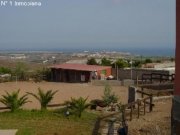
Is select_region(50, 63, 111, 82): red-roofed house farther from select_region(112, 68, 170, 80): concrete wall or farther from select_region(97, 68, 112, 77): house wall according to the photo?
select_region(112, 68, 170, 80): concrete wall

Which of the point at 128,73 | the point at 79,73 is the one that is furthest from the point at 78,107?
the point at 79,73

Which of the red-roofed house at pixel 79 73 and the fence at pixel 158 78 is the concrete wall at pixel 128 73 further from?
the fence at pixel 158 78

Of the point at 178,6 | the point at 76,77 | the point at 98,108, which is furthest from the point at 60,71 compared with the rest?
the point at 178,6

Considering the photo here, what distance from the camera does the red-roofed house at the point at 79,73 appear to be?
37.1 m

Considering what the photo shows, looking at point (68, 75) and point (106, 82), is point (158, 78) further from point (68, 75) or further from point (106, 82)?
point (68, 75)

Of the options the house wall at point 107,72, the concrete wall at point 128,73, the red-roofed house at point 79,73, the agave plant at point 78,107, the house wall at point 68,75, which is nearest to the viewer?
the agave plant at point 78,107

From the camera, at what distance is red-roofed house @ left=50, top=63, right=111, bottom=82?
3706 centimetres

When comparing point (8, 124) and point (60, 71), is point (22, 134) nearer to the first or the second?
point (8, 124)

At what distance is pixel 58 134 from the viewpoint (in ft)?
38.0

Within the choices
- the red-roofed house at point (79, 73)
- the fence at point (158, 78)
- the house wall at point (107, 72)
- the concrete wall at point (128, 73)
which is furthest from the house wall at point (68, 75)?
the fence at point (158, 78)

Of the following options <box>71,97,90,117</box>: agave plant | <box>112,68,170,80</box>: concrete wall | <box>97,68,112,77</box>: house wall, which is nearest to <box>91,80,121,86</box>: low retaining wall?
<box>112,68,170,80</box>: concrete wall

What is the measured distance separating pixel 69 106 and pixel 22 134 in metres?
4.12

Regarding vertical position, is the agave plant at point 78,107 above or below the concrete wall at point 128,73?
above

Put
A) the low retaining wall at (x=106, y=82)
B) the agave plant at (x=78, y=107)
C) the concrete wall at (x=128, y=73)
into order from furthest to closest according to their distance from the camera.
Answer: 1. the concrete wall at (x=128, y=73)
2. the low retaining wall at (x=106, y=82)
3. the agave plant at (x=78, y=107)
